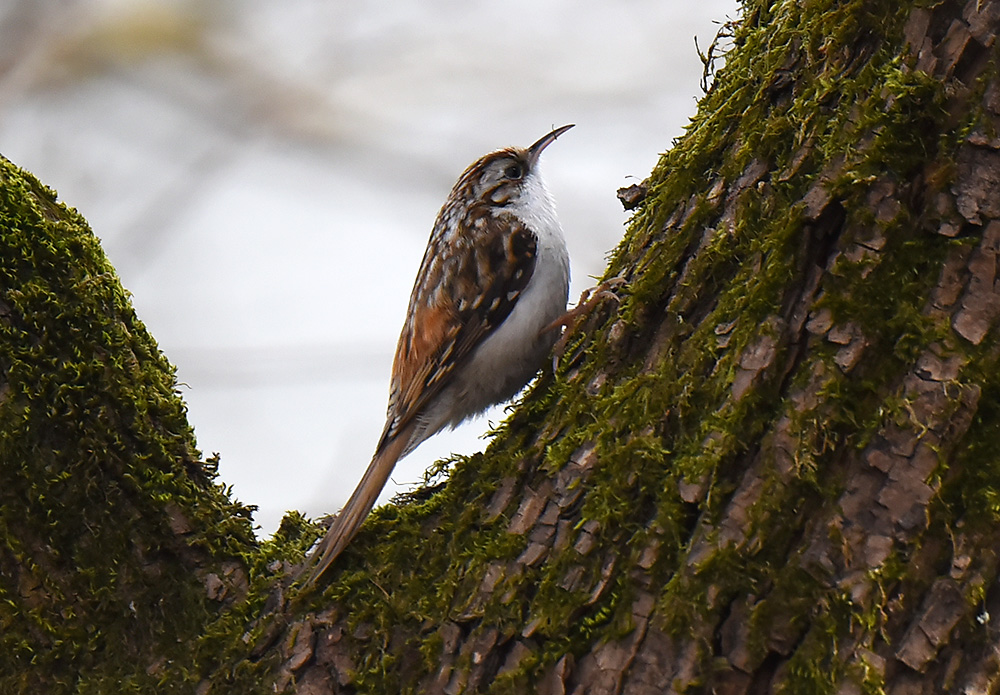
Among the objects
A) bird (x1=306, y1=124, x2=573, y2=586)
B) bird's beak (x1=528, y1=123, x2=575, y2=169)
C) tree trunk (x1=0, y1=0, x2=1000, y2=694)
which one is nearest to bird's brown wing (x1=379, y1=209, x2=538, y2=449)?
bird (x1=306, y1=124, x2=573, y2=586)

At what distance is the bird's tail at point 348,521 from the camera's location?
1904 millimetres

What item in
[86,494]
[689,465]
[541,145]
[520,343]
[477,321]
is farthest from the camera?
A: [541,145]

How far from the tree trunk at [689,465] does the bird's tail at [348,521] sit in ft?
0.12

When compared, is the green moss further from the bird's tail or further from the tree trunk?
the bird's tail

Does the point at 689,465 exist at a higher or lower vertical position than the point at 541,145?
lower

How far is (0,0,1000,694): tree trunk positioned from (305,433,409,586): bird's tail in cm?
4

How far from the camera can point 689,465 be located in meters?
1.53

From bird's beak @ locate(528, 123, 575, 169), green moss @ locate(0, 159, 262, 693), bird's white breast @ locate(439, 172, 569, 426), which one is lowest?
green moss @ locate(0, 159, 262, 693)

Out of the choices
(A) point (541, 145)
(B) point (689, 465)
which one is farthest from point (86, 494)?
(A) point (541, 145)

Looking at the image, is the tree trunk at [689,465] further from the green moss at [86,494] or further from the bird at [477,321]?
the bird at [477,321]

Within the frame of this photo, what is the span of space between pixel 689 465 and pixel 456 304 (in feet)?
5.27

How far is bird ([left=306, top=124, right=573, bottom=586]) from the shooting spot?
2.85 m

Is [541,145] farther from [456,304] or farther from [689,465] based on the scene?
[689,465]

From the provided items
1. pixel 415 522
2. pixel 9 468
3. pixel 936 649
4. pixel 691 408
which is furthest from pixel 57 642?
pixel 936 649
